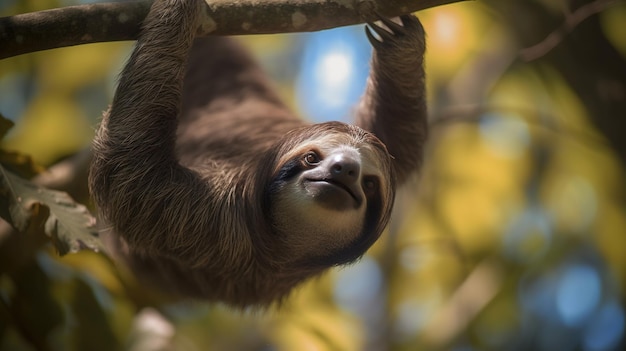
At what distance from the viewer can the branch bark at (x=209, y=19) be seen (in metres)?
5.02

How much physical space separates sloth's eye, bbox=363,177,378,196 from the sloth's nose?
248 millimetres

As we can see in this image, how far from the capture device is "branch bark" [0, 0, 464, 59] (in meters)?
5.02

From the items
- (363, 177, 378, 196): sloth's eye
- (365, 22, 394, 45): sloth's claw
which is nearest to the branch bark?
(365, 22, 394, 45): sloth's claw

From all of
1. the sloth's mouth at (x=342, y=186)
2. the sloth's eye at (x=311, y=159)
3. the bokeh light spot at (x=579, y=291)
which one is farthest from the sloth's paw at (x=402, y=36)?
the bokeh light spot at (x=579, y=291)

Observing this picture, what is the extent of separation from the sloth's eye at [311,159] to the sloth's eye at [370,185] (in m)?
0.42

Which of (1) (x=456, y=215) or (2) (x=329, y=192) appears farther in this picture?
(1) (x=456, y=215)

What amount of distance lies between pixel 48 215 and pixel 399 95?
12.5 feet

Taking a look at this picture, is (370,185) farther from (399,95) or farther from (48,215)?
(48,215)

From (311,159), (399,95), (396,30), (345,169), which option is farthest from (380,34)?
(345,169)

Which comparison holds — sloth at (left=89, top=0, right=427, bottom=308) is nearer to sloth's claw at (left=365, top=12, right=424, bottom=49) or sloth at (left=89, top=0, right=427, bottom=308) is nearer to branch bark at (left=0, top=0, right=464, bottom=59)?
sloth's claw at (left=365, top=12, right=424, bottom=49)

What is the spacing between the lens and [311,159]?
603 cm

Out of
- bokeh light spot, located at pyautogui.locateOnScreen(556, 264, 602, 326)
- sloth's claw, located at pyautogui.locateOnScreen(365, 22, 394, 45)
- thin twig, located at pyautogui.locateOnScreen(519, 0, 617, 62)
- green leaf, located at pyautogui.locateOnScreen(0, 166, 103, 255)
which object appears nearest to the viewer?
green leaf, located at pyautogui.locateOnScreen(0, 166, 103, 255)

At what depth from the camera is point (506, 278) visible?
10469mm

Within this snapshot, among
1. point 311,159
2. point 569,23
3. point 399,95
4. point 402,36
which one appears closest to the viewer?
point 311,159
